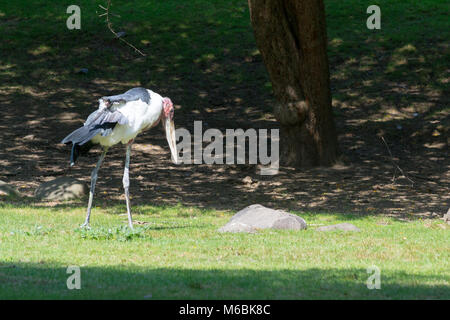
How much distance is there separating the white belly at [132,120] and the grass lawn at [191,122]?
111cm

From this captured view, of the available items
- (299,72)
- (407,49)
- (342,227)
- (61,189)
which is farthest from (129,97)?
(407,49)

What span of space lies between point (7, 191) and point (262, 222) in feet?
16.4

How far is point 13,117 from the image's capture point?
58.7 ft

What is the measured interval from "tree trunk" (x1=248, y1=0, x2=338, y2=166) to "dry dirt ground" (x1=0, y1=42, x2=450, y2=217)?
532mm

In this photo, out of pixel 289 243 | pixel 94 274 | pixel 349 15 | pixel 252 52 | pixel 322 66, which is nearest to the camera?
pixel 94 274

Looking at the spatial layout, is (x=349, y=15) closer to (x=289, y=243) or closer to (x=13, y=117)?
(x=13, y=117)

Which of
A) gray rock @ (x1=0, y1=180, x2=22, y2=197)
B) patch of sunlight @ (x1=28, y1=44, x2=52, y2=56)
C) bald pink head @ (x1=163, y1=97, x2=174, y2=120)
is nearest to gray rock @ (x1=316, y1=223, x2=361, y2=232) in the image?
bald pink head @ (x1=163, y1=97, x2=174, y2=120)

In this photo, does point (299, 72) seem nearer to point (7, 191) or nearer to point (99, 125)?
point (7, 191)

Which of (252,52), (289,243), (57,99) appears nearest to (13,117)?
(57,99)

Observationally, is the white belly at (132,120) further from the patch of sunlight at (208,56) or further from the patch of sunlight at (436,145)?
the patch of sunlight at (208,56)

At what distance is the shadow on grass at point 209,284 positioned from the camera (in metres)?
6.05

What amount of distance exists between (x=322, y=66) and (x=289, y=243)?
6658mm

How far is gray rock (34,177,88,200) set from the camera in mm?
12789

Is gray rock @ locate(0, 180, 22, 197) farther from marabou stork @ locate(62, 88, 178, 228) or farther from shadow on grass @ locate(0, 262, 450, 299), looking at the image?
shadow on grass @ locate(0, 262, 450, 299)
